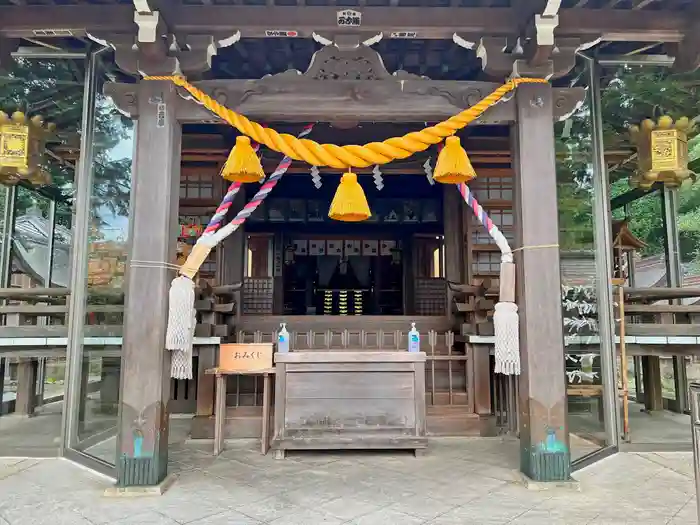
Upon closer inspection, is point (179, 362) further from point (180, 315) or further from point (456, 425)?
point (456, 425)

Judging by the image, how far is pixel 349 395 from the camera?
4789 mm

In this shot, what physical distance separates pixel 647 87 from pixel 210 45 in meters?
4.91

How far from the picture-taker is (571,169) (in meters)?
4.95

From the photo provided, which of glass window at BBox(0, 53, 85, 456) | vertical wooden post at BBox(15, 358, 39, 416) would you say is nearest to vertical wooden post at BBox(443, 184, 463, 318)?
glass window at BBox(0, 53, 85, 456)

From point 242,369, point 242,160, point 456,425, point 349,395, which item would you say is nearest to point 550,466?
point 456,425

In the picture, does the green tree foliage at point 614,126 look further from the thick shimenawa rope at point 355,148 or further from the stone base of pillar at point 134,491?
the stone base of pillar at point 134,491

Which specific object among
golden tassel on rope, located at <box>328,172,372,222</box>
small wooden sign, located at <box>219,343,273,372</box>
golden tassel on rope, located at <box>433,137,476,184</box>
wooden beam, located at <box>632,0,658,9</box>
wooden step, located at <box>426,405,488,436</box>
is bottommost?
wooden step, located at <box>426,405,488,436</box>

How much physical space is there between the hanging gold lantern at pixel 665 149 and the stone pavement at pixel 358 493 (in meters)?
2.93

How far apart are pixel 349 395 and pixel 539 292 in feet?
6.63

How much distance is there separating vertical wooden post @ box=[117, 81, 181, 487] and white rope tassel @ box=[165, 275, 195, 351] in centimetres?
6

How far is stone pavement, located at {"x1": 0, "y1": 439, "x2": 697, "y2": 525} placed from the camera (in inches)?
124

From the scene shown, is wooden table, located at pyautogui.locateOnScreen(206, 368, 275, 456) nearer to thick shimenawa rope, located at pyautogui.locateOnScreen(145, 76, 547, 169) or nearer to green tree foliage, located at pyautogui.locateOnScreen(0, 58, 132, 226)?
green tree foliage, located at pyautogui.locateOnScreen(0, 58, 132, 226)

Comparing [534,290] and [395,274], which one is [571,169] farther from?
[395,274]

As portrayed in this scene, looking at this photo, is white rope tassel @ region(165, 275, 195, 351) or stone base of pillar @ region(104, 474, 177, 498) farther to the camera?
white rope tassel @ region(165, 275, 195, 351)
